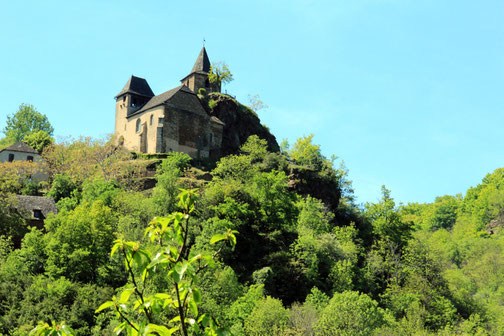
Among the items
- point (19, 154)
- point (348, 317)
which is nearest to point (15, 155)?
point (19, 154)

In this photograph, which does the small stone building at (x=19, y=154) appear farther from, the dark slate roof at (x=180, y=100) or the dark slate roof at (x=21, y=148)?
the dark slate roof at (x=180, y=100)

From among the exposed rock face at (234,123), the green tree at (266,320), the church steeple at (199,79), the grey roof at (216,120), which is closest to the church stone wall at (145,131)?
the grey roof at (216,120)

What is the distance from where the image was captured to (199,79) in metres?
79.8

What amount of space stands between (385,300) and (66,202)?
3035 cm

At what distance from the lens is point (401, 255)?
61.8 meters

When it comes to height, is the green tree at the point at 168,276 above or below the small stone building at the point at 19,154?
below

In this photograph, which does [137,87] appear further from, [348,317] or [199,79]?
[348,317]

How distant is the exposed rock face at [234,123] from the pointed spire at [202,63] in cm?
454

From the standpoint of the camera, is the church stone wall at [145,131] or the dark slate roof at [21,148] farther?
the dark slate roof at [21,148]

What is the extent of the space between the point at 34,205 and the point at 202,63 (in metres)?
34.2

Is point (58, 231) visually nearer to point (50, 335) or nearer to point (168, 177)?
point (168, 177)

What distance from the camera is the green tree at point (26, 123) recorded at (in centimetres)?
10219

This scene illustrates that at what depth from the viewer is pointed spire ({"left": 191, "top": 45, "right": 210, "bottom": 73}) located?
8062cm

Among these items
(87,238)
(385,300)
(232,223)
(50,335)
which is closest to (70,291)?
(87,238)
